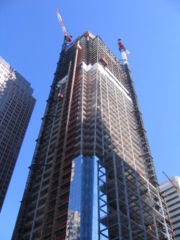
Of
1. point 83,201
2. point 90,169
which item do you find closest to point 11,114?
point 90,169

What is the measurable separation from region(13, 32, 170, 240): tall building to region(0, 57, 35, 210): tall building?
2323cm

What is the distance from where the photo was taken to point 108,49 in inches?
6432

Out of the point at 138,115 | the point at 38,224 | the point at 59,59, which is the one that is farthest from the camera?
the point at 59,59

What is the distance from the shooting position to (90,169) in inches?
3147

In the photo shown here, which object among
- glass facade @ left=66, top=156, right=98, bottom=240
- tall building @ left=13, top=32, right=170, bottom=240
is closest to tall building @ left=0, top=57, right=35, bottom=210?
tall building @ left=13, top=32, right=170, bottom=240

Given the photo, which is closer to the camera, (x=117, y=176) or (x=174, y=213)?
(x=117, y=176)

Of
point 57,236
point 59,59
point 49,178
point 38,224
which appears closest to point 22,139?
point 59,59

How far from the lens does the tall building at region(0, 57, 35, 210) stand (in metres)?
127

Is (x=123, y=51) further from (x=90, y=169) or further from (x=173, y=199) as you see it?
(x=90, y=169)

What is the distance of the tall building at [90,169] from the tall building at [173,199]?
19669mm

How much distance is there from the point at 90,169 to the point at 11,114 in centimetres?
7182

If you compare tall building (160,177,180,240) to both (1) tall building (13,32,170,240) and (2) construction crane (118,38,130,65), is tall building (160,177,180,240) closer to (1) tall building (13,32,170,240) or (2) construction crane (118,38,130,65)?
(1) tall building (13,32,170,240)

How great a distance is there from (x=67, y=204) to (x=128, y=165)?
28089 millimetres

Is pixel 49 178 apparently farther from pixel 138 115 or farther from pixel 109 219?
pixel 138 115
